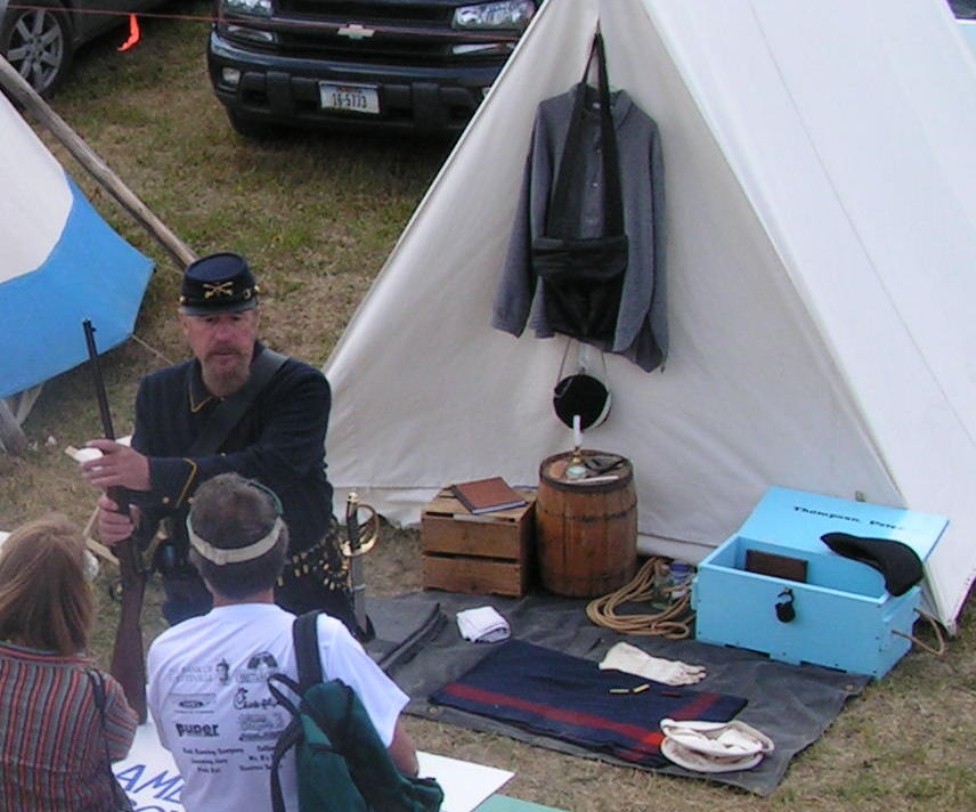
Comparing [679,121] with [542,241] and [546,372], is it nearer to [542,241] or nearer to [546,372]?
[542,241]

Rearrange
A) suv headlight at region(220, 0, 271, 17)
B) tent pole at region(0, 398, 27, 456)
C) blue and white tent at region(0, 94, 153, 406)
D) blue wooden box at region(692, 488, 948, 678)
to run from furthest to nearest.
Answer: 1. suv headlight at region(220, 0, 271, 17)
2. blue and white tent at region(0, 94, 153, 406)
3. tent pole at region(0, 398, 27, 456)
4. blue wooden box at region(692, 488, 948, 678)

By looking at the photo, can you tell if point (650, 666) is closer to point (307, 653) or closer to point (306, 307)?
point (307, 653)

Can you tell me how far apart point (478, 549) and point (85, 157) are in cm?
289

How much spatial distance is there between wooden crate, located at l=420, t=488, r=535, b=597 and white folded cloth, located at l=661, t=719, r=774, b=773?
1062 mm

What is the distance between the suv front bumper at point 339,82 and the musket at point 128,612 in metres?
4.74

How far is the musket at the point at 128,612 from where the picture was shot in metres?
4.01

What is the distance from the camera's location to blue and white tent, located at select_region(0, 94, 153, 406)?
6828 millimetres

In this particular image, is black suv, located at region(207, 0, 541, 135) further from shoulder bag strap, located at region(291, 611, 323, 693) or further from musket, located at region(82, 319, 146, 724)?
shoulder bag strap, located at region(291, 611, 323, 693)

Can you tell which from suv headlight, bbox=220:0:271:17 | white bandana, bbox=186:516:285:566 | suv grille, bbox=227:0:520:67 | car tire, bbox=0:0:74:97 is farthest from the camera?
car tire, bbox=0:0:74:97

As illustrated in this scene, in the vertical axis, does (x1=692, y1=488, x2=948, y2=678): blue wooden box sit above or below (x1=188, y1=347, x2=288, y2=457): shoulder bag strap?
below

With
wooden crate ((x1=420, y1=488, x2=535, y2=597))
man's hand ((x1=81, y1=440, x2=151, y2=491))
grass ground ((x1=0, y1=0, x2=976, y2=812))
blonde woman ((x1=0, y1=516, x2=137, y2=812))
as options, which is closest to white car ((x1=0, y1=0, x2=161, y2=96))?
grass ground ((x1=0, y1=0, x2=976, y2=812))

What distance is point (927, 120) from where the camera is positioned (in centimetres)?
666

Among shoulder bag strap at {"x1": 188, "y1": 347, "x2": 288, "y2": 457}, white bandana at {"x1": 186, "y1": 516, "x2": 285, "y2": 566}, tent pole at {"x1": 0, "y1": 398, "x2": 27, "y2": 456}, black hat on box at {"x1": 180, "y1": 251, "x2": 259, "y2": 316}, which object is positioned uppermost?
black hat on box at {"x1": 180, "y1": 251, "x2": 259, "y2": 316}

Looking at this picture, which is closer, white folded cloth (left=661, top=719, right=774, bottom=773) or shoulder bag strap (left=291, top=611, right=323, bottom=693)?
shoulder bag strap (left=291, top=611, right=323, bottom=693)
